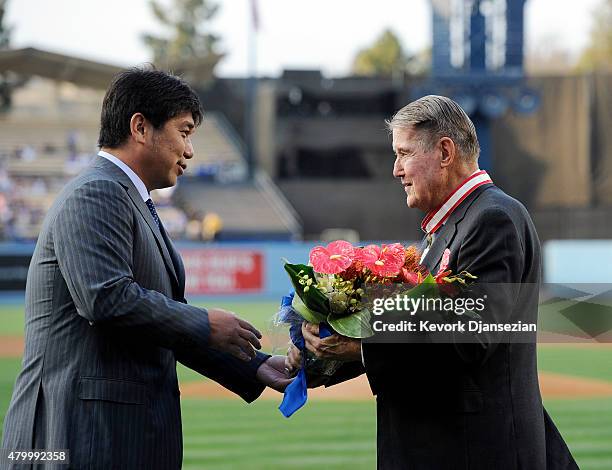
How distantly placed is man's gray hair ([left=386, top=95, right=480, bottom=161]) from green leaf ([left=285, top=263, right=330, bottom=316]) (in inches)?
22.1

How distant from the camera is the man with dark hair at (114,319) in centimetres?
298

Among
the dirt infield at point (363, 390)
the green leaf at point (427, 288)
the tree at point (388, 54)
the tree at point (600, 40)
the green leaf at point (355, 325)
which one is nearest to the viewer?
the green leaf at point (427, 288)

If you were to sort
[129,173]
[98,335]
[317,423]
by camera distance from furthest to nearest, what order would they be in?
1. [317,423]
2. [129,173]
3. [98,335]

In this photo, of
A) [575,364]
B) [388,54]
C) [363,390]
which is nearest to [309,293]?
[363,390]

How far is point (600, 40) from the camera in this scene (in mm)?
60562

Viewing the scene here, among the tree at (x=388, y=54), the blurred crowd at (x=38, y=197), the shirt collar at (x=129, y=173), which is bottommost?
the blurred crowd at (x=38, y=197)

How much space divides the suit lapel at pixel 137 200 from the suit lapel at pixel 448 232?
0.86 m

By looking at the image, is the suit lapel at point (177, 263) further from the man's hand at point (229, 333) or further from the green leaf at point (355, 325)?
the green leaf at point (355, 325)

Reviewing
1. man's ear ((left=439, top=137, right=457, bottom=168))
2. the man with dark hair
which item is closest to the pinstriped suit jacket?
the man with dark hair

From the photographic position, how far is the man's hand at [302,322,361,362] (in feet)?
9.99

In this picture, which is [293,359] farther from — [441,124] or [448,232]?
[441,124]

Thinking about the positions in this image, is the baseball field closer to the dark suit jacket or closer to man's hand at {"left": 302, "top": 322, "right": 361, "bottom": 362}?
the dark suit jacket

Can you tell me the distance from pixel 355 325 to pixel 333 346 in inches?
5.2

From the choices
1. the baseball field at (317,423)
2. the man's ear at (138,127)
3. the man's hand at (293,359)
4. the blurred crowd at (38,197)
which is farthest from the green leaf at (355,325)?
the blurred crowd at (38,197)
